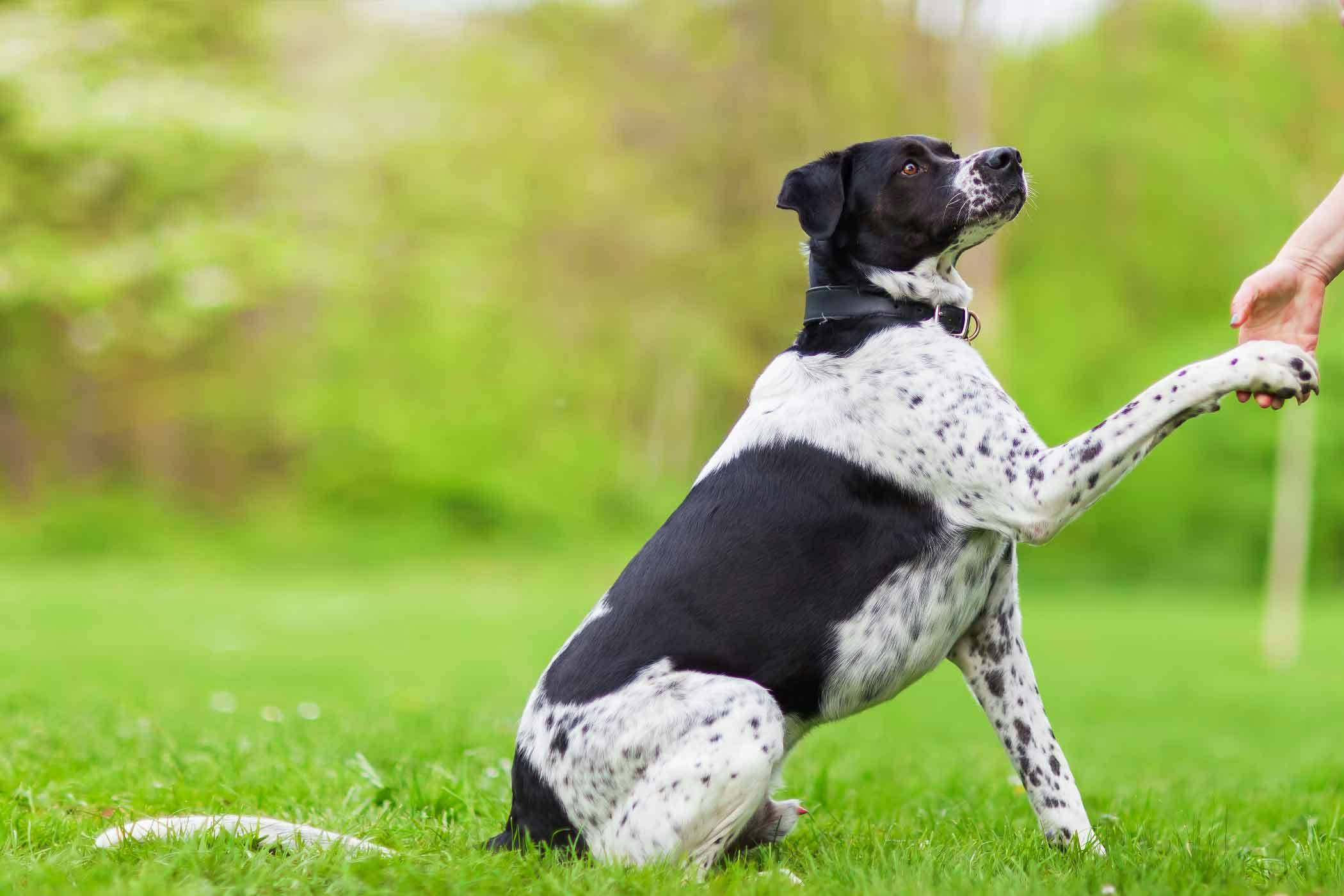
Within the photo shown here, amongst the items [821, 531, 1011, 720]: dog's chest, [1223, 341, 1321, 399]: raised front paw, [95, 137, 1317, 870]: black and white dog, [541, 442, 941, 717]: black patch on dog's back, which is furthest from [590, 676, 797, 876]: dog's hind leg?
[1223, 341, 1321, 399]: raised front paw

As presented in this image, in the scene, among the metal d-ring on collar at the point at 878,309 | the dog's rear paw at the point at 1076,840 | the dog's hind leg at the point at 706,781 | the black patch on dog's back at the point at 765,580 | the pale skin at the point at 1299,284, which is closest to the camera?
the dog's hind leg at the point at 706,781

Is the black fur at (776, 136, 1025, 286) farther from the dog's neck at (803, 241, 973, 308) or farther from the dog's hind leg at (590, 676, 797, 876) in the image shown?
the dog's hind leg at (590, 676, 797, 876)

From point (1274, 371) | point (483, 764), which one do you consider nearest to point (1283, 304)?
point (1274, 371)

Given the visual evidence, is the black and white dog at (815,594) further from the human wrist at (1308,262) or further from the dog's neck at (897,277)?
the human wrist at (1308,262)

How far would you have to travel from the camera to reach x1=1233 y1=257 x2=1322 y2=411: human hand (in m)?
3.10

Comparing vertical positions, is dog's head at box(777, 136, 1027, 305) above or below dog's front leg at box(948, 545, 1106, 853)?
above

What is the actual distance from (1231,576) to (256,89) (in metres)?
16.1

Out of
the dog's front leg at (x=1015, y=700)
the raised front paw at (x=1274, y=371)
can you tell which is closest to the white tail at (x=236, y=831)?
the dog's front leg at (x=1015, y=700)

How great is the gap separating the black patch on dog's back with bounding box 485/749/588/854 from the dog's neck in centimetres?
144

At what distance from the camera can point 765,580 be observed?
289 cm

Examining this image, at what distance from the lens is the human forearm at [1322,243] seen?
10.4ft

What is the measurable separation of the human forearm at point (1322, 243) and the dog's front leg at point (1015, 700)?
1024 mm

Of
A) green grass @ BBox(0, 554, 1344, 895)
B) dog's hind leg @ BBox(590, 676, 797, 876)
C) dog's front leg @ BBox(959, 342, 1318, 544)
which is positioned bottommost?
green grass @ BBox(0, 554, 1344, 895)

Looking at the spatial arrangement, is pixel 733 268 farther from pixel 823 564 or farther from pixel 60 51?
pixel 823 564
